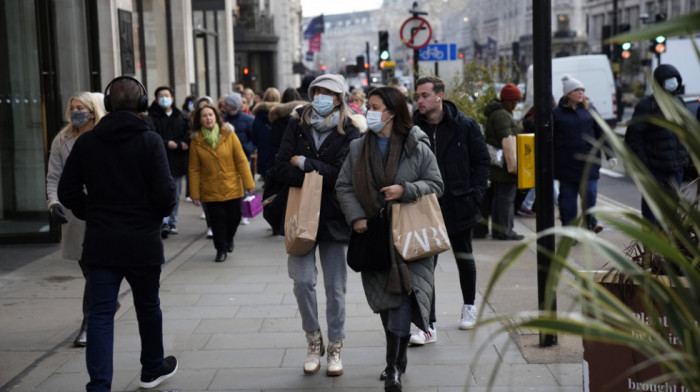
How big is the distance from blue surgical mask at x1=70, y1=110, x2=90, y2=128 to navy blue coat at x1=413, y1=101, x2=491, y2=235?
87.3 inches

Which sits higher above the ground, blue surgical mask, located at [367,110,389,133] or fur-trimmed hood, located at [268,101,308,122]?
blue surgical mask, located at [367,110,389,133]

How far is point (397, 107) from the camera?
5.36 m

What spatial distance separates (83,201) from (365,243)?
1560 millimetres

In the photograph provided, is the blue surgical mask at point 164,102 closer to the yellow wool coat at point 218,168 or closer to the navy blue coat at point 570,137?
the yellow wool coat at point 218,168

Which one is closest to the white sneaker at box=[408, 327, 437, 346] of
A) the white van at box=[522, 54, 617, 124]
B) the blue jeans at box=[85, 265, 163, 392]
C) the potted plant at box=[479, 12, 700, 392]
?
the blue jeans at box=[85, 265, 163, 392]

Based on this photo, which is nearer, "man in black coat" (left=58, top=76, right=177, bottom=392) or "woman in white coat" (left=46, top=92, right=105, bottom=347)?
"man in black coat" (left=58, top=76, right=177, bottom=392)

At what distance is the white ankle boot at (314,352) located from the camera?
5785 millimetres

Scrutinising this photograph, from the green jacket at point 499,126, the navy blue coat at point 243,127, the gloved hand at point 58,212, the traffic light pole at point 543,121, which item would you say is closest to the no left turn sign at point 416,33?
the navy blue coat at point 243,127

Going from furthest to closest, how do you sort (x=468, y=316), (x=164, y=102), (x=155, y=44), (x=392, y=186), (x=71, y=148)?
1. (x=155, y=44)
2. (x=164, y=102)
3. (x=468, y=316)
4. (x=71, y=148)
5. (x=392, y=186)

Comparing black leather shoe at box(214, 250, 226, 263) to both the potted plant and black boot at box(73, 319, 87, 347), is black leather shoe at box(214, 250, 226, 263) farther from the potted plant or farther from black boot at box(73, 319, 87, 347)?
the potted plant

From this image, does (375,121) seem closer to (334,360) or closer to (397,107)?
(397,107)

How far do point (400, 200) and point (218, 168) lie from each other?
17.0 ft

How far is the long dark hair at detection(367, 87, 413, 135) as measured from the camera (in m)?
5.33

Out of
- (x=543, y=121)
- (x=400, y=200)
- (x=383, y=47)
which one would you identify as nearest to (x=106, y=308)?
(x=400, y=200)
